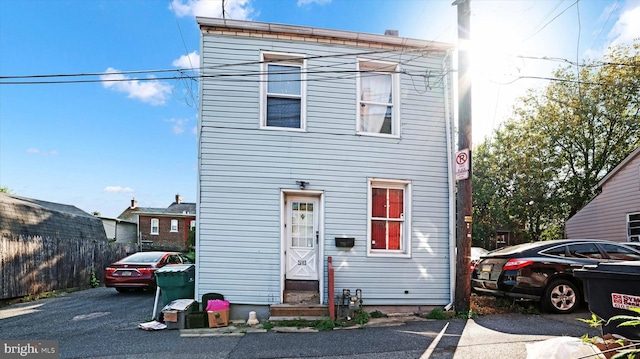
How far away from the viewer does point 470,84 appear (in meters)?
7.13

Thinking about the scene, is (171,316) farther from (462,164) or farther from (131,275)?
(462,164)

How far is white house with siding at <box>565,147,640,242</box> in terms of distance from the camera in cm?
1214

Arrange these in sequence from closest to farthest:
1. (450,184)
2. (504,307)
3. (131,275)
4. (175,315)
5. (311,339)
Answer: (311,339)
(175,315)
(504,307)
(450,184)
(131,275)

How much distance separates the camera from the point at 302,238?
7.56 meters

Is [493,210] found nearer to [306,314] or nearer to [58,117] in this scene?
[306,314]

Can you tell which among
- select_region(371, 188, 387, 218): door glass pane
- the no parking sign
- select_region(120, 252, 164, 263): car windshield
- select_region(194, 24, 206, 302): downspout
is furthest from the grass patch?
select_region(120, 252, 164, 263): car windshield

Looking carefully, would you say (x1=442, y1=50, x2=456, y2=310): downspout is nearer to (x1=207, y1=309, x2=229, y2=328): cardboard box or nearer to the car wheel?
the car wheel

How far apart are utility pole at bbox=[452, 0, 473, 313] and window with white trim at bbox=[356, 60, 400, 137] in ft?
4.44

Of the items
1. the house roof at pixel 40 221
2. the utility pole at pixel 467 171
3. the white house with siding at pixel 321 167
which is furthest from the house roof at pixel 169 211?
the utility pole at pixel 467 171

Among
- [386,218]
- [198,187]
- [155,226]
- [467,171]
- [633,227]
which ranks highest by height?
[467,171]

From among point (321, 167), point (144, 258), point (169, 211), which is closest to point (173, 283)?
point (321, 167)

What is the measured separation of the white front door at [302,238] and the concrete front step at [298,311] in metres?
0.71

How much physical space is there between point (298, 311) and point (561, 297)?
4996mm

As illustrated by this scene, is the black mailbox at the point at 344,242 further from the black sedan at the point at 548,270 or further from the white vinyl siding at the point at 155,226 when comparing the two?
the white vinyl siding at the point at 155,226
